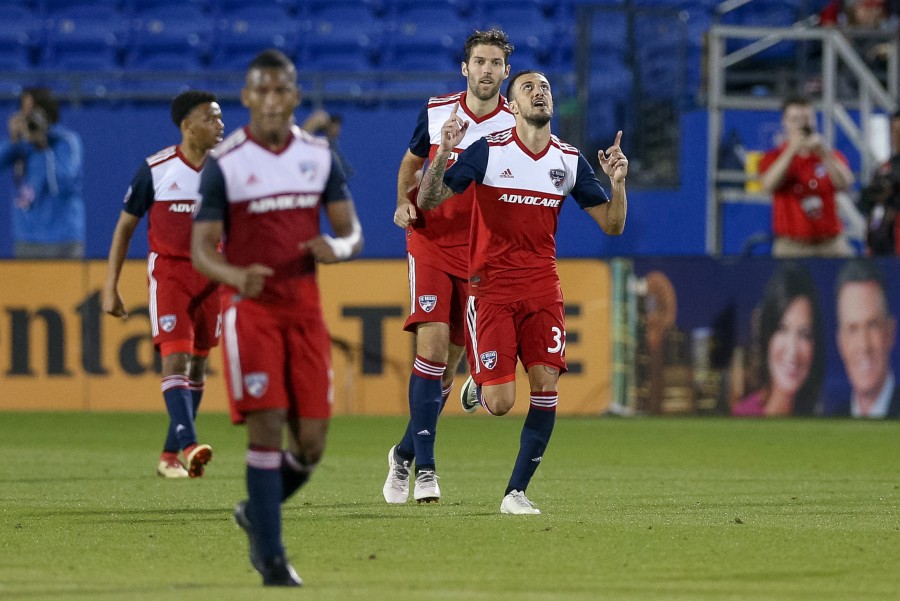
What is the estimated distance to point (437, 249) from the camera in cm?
903

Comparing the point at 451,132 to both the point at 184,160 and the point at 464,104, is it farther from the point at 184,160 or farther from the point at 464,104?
the point at 184,160

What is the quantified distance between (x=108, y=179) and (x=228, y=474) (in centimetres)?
858

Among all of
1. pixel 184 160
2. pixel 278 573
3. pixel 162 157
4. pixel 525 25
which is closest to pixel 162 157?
pixel 162 157

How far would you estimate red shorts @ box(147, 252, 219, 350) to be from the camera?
9992mm

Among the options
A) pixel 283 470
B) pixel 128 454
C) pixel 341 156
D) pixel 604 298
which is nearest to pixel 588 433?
pixel 604 298

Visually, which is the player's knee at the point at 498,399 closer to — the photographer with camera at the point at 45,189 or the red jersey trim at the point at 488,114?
the red jersey trim at the point at 488,114

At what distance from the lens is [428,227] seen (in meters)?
9.05

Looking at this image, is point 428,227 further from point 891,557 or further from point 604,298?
point 604,298

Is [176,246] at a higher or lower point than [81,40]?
lower

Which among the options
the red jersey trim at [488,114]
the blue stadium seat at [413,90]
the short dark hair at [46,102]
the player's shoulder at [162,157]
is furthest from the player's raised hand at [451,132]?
the blue stadium seat at [413,90]

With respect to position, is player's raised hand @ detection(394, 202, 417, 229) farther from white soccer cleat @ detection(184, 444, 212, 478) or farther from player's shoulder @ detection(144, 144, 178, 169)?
player's shoulder @ detection(144, 144, 178, 169)

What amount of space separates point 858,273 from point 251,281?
35.9 ft

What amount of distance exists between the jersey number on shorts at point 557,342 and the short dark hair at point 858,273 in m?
7.94

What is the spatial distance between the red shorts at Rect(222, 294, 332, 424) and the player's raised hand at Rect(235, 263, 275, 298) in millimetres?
208
